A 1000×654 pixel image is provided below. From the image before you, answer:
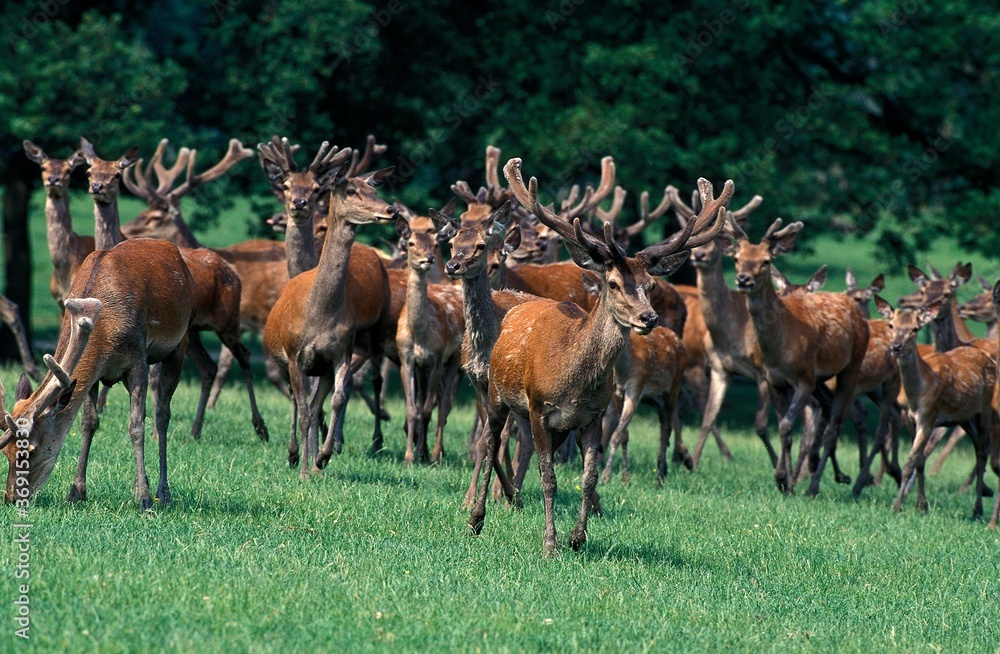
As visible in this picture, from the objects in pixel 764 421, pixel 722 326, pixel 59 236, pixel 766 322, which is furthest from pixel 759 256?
pixel 59 236

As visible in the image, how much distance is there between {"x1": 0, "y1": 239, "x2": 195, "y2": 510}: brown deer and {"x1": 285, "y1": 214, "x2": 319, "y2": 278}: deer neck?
125 inches

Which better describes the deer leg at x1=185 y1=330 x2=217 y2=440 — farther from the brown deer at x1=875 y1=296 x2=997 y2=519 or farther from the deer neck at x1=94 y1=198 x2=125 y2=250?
the brown deer at x1=875 y1=296 x2=997 y2=519

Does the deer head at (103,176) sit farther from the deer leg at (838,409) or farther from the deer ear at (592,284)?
the deer leg at (838,409)

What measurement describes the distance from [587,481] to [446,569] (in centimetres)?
95

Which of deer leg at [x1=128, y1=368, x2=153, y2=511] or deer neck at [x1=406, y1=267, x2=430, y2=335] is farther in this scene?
deer neck at [x1=406, y1=267, x2=430, y2=335]

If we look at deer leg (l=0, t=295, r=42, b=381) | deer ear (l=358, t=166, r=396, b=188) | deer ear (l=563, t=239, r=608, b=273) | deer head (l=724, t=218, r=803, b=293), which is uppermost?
deer ear (l=358, t=166, r=396, b=188)

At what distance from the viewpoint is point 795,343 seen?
11297 mm

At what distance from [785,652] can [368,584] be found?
1.82 metres

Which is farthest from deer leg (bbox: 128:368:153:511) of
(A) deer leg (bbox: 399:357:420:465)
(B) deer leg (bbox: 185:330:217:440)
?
(B) deer leg (bbox: 185:330:217:440)

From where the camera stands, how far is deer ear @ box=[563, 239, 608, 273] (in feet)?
22.4

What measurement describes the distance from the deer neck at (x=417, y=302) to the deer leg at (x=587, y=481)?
369 cm

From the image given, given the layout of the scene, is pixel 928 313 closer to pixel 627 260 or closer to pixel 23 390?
pixel 627 260

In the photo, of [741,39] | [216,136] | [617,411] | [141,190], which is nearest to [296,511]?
[617,411]

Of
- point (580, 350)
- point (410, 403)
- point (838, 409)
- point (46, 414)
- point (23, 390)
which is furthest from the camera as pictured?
point (838, 409)
